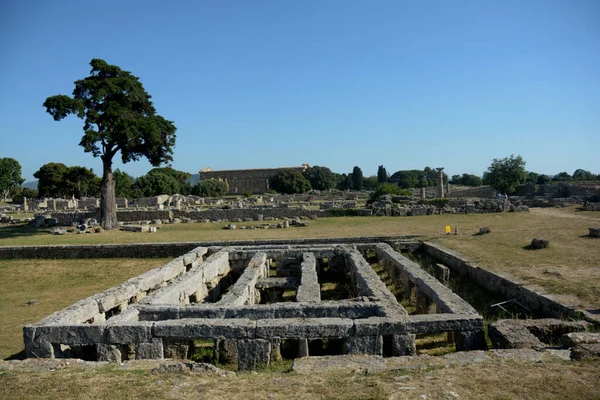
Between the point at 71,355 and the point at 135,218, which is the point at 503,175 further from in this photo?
the point at 71,355

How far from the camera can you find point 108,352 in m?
6.89

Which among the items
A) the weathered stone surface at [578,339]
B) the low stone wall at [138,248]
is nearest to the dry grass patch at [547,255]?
the weathered stone surface at [578,339]

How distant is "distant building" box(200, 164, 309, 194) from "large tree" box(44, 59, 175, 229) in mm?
58852

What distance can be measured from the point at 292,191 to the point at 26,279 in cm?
6148

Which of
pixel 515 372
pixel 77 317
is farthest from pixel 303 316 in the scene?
pixel 77 317

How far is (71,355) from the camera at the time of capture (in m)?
7.31

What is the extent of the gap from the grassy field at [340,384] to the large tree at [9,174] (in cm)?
8282

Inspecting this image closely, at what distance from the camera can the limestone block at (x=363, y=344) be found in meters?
6.60

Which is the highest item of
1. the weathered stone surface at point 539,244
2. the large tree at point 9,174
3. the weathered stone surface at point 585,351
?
the large tree at point 9,174

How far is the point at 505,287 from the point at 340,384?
6895mm

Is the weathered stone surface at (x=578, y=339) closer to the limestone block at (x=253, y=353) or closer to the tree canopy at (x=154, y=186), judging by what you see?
the limestone block at (x=253, y=353)

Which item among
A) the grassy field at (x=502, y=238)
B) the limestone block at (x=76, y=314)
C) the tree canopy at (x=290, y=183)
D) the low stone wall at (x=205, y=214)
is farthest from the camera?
the tree canopy at (x=290, y=183)

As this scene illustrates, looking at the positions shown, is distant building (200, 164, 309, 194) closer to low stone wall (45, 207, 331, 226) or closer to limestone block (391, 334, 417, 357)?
low stone wall (45, 207, 331, 226)

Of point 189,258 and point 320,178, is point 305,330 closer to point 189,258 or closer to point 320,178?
point 189,258
